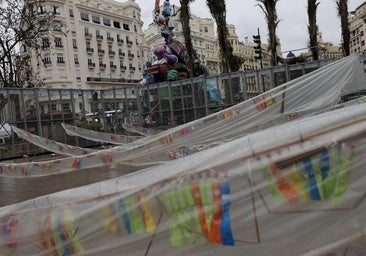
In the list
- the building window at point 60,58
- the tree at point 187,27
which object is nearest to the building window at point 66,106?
the tree at point 187,27

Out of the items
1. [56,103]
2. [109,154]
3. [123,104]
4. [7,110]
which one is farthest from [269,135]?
[123,104]

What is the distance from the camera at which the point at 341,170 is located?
85.9 inches

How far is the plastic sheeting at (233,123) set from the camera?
6.50 m

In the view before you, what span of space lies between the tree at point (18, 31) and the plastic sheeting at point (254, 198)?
61.1 feet

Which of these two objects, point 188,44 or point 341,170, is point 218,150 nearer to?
point 341,170

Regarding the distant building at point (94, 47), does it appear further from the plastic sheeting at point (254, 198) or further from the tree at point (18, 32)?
the plastic sheeting at point (254, 198)

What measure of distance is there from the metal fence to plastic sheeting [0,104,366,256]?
13.0 meters

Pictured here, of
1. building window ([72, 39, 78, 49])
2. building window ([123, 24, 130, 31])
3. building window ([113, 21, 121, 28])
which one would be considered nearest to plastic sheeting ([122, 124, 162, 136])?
building window ([72, 39, 78, 49])

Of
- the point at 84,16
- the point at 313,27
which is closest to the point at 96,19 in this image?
the point at 84,16

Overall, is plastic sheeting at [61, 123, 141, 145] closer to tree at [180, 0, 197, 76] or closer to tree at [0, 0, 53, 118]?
tree at [0, 0, 53, 118]

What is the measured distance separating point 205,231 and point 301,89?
18.4 feet

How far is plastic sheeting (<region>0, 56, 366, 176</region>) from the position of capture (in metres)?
6.50

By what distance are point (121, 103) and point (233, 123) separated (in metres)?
13.9

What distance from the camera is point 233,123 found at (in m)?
6.72
